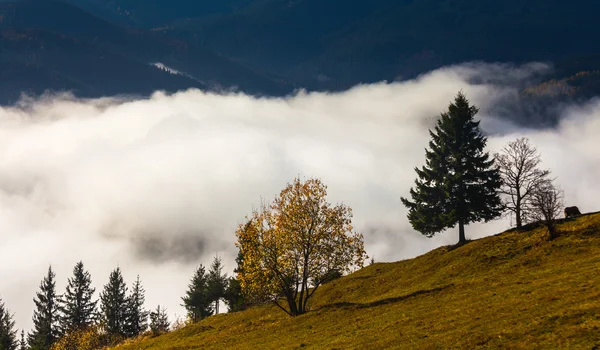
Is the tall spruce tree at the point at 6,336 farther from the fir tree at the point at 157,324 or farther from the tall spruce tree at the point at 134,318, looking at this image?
the fir tree at the point at 157,324

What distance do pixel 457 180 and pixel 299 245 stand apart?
95.3 feet

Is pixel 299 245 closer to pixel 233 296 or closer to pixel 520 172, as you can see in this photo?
pixel 520 172

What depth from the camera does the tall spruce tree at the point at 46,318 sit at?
121312mm

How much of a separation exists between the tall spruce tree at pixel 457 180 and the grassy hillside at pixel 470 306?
5.72 metres

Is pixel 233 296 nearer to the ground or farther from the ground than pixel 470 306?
farther from the ground

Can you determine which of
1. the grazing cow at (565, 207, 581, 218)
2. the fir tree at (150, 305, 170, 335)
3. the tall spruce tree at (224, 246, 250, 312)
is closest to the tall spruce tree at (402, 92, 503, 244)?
the grazing cow at (565, 207, 581, 218)

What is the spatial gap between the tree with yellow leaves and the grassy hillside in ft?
13.7

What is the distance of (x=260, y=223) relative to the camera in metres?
52.9

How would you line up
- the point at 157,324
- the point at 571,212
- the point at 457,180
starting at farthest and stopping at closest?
the point at 157,324, the point at 457,180, the point at 571,212

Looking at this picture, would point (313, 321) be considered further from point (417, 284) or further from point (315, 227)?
point (417, 284)

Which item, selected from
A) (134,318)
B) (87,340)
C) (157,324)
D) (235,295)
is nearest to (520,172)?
(235,295)

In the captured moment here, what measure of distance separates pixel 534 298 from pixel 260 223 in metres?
29.5

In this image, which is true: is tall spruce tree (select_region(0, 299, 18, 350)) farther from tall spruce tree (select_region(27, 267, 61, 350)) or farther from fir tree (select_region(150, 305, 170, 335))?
fir tree (select_region(150, 305, 170, 335))

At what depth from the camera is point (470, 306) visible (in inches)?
1371
